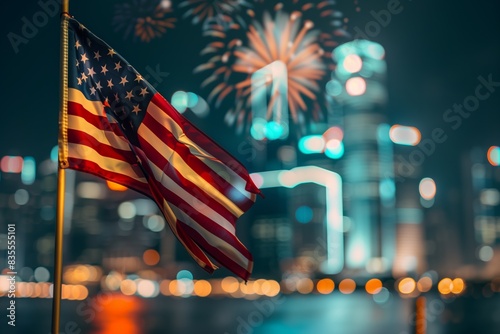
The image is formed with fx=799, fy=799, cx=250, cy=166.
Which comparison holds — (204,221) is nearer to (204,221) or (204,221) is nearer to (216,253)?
(204,221)

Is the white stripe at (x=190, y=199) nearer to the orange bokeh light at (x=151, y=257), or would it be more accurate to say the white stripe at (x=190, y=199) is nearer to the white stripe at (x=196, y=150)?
the white stripe at (x=196, y=150)

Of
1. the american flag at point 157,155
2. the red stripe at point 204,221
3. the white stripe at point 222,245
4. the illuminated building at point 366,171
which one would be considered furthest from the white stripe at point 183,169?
the illuminated building at point 366,171

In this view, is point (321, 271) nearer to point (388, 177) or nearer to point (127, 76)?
point (388, 177)

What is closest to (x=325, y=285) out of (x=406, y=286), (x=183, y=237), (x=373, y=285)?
(x=373, y=285)

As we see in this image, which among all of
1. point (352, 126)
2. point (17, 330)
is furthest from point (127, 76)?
point (352, 126)

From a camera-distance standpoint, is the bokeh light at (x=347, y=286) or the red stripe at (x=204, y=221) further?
the bokeh light at (x=347, y=286)

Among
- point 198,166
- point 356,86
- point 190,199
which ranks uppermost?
point 356,86
